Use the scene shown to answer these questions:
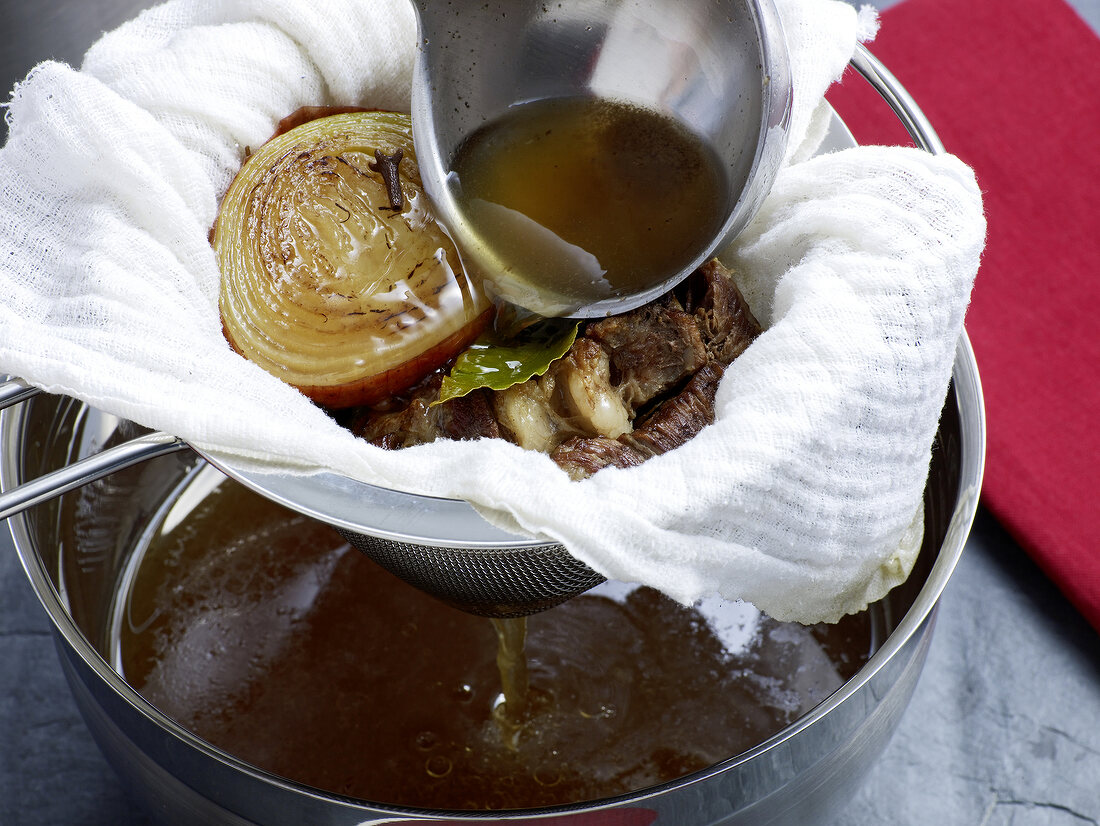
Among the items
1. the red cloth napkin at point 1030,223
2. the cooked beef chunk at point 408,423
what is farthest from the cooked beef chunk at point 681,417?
the red cloth napkin at point 1030,223

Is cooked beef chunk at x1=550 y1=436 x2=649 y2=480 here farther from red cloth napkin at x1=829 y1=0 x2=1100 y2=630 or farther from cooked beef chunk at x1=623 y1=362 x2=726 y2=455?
red cloth napkin at x1=829 y1=0 x2=1100 y2=630

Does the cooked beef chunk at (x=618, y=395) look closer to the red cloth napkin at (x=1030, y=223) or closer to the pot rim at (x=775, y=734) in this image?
the pot rim at (x=775, y=734)

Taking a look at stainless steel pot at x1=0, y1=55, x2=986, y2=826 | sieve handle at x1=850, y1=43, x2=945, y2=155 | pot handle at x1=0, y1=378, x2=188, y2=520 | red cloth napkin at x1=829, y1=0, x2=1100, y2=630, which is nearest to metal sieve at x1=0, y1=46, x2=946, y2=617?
pot handle at x1=0, y1=378, x2=188, y2=520

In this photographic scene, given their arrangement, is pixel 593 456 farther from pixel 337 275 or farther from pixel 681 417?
pixel 337 275

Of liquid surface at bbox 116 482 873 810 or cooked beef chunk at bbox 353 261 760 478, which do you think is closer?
Answer: cooked beef chunk at bbox 353 261 760 478

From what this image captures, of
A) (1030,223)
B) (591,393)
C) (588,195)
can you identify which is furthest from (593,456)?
(1030,223)

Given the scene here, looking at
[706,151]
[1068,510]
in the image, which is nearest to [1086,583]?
[1068,510]
